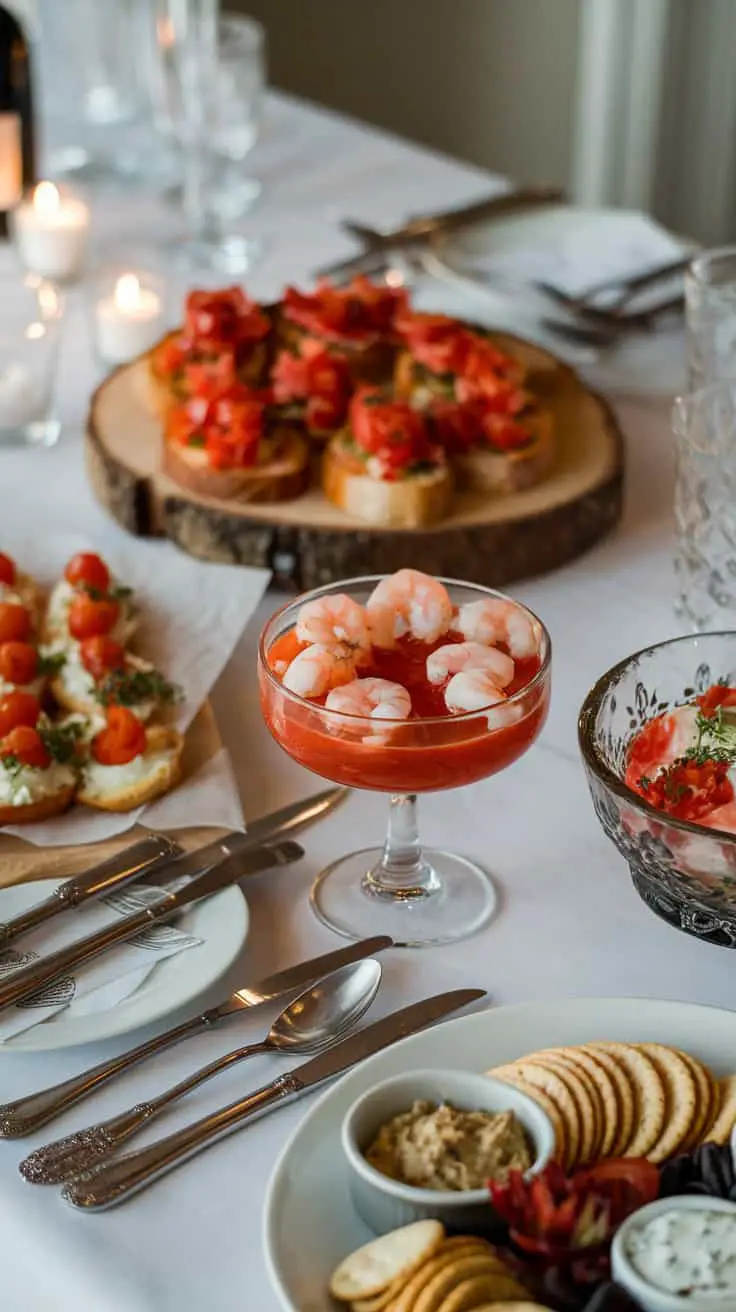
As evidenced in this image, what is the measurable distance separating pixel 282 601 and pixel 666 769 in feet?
2.15

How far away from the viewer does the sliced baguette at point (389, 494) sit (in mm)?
1768

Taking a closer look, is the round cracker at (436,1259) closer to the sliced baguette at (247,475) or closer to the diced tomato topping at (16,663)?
the diced tomato topping at (16,663)

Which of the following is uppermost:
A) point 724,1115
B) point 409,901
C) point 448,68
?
point 724,1115

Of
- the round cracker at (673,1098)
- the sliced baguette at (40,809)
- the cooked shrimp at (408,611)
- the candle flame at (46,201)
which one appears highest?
the cooked shrimp at (408,611)

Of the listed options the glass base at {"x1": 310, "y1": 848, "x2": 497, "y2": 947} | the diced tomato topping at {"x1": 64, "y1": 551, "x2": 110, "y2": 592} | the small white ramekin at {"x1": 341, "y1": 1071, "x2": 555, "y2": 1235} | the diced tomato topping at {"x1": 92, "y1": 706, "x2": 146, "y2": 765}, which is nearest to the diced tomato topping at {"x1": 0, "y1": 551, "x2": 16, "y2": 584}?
the diced tomato topping at {"x1": 64, "y1": 551, "x2": 110, "y2": 592}

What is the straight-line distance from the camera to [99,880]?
4.27 ft

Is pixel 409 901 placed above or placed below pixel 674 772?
below

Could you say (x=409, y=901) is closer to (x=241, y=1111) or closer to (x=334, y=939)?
(x=334, y=939)

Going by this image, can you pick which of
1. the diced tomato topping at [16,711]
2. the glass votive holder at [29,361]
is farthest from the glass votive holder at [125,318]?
the diced tomato topping at [16,711]

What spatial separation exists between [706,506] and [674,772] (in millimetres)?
489

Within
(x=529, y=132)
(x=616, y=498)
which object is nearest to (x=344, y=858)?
(x=616, y=498)

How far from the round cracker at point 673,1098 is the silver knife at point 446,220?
1636mm

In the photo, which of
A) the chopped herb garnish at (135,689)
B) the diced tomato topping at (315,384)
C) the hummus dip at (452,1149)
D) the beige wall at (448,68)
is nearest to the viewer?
the hummus dip at (452,1149)

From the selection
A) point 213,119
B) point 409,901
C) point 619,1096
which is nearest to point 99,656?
point 409,901
